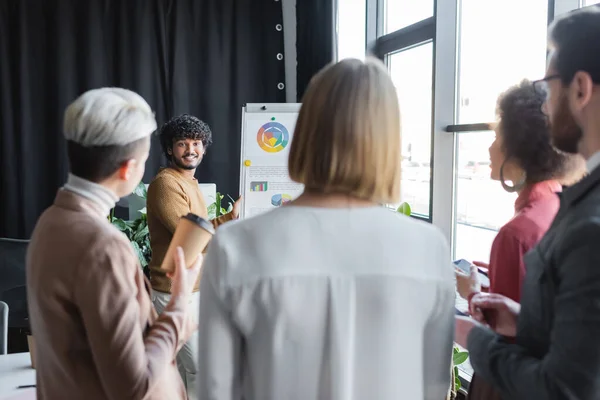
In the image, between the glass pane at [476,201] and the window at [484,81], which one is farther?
the glass pane at [476,201]

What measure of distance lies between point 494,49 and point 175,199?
1704mm

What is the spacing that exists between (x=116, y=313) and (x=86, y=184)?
0.29m

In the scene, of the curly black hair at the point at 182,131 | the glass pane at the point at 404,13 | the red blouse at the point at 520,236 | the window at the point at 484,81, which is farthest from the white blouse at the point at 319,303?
the glass pane at the point at 404,13

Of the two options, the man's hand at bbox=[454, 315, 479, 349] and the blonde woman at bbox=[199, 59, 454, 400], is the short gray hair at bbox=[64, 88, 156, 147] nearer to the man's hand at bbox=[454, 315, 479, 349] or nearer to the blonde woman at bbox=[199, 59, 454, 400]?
the blonde woman at bbox=[199, 59, 454, 400]

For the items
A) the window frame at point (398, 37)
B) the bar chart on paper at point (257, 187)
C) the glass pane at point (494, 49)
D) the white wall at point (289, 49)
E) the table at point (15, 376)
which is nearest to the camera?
the table at point (15, 376)

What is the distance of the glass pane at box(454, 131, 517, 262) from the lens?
2413 millimetres

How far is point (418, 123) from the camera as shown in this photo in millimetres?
3010

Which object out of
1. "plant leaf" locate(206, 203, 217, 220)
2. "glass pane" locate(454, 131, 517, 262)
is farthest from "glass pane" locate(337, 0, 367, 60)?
"plant leaf" locate(206, 203, 217, 220)

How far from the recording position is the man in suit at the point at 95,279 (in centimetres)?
103

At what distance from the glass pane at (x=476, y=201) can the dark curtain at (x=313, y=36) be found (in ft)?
4.43

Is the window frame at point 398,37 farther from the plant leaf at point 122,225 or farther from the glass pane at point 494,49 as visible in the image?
the plant leaf at point 122,225

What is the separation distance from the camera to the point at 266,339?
854mm

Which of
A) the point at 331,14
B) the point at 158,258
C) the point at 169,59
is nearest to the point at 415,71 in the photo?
the point at 331,14

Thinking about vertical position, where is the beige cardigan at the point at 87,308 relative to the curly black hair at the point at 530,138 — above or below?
below
